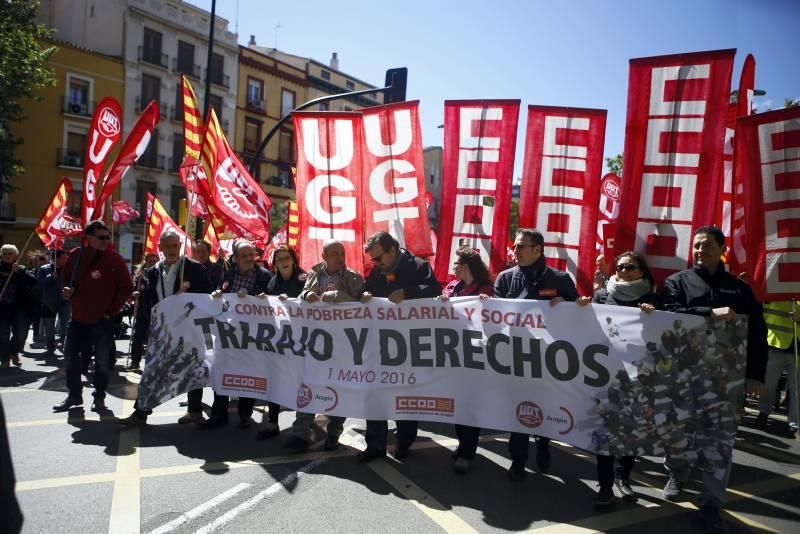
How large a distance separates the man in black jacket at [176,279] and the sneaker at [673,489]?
163 inches

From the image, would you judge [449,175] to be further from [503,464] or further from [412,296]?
[503,464]

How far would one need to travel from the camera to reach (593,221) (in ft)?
17.7

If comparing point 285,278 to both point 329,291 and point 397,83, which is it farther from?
→ point 397,83

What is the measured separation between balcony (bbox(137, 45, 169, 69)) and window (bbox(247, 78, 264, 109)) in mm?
6043

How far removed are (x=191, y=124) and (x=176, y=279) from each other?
2.49 meters

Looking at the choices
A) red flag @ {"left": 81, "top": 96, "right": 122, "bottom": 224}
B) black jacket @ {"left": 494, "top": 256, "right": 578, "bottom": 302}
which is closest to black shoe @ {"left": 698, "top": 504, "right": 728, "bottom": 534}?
black jacket @ {"left": 494, "top": 256, "right": 578, "bottom": 302}

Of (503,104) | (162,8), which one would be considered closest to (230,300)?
(503,104)

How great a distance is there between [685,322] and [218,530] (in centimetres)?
324

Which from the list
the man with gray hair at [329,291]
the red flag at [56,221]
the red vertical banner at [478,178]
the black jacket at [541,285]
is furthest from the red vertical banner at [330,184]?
the red flag at [56,221]

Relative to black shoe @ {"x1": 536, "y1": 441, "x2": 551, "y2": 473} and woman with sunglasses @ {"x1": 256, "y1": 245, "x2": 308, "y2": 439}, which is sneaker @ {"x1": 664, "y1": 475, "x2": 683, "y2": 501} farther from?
woman with sunglasses @ {"x1": 256, "y1": 245, "x2": 308, "y2": 439}

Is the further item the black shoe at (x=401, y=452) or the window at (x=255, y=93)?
the window at (x=255, y=93)

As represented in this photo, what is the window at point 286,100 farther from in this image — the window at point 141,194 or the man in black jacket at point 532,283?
the man in black jacket at point 532,283

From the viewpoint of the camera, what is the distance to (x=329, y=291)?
4.89 m

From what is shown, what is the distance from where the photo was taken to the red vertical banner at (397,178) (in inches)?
239
